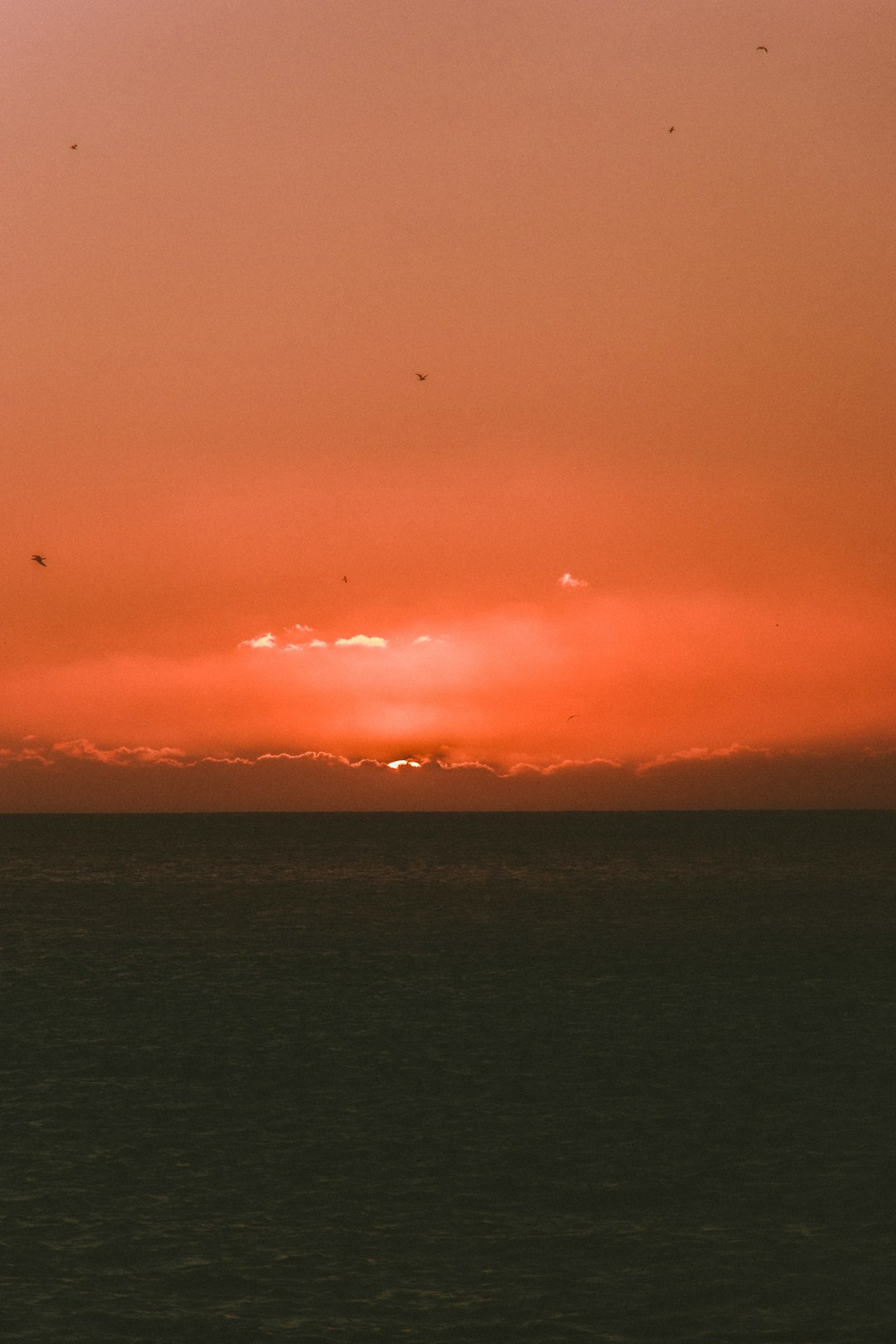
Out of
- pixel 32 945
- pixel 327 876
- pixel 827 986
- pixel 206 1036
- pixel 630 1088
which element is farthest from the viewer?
pixel 327 876

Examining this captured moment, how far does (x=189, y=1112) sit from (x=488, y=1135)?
1118 cm

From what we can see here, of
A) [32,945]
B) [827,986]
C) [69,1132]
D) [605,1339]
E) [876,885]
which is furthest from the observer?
[876,885]

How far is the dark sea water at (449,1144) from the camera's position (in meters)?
Result: 31.2

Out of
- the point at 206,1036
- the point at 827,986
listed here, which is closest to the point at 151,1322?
the point at 206,1036

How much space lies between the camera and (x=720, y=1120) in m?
45.9

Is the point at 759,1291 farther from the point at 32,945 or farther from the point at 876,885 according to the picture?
the point at 876,885

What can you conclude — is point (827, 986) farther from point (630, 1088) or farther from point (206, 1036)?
point (206, 1036)

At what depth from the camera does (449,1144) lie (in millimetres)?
42875

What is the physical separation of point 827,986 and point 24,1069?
45.3 m

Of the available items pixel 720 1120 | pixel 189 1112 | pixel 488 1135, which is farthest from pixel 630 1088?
pixel 189 1112

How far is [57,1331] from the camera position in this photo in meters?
29.6

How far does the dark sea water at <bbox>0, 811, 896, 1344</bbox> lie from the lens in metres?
31.2

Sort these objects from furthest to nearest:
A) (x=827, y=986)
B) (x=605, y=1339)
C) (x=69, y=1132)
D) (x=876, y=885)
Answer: (x=876, y=885) < (x=827, y=986) < (x=69, y=1132) < (x=605, y=1339)

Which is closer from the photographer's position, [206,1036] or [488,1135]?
[488,1135]
